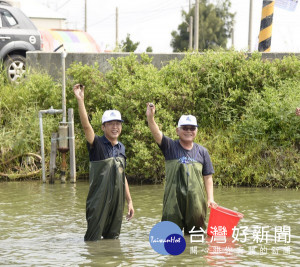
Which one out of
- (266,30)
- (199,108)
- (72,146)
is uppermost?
(266,30)

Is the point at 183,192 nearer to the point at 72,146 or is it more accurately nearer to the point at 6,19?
the point at 72,146

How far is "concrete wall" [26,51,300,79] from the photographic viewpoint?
730 inches

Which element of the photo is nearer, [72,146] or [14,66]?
[72,146]

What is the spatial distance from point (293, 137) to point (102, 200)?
7.81 meters

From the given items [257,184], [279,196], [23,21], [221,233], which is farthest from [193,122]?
[23,21]

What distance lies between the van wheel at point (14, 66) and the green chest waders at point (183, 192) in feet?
35.0

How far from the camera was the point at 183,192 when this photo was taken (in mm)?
9000

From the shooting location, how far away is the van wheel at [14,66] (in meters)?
19.2

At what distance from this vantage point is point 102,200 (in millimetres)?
9070

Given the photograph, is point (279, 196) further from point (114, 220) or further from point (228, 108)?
point (114, 220)

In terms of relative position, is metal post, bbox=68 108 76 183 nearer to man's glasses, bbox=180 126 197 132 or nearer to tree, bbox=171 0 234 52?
man's glasses, bbox=180 126 197 132

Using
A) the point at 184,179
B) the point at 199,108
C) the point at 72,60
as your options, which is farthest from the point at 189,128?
the point at 72,60

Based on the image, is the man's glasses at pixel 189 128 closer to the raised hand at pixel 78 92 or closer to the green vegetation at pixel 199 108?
the raised hand at pixel 78 92

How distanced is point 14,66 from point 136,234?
32.7ft
